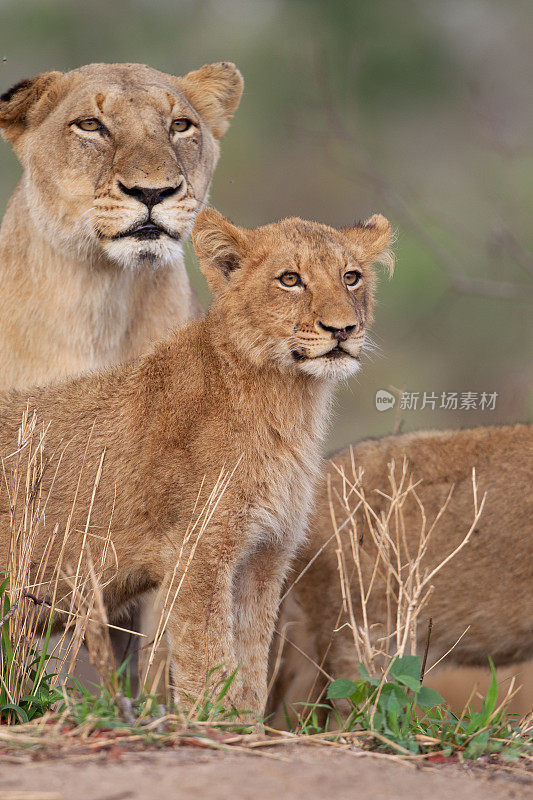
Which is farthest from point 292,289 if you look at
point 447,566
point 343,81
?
point 343,81

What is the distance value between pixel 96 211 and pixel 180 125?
74 centimetres

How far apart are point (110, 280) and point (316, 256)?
143 centimetres

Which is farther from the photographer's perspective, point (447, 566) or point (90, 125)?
point (447, 566)

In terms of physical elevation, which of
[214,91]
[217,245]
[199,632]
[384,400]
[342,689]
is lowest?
[342,689]

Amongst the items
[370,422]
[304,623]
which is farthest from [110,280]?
[370,422]

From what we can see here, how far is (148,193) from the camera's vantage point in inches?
191

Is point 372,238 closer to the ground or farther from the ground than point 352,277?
farther from the ground

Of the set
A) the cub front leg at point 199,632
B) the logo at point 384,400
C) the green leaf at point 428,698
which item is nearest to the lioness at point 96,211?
the cub front leg at point 199,632

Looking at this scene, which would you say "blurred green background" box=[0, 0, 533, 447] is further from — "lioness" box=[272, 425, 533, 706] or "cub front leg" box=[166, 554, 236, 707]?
"cub front leg" box=[166, 554, 236, 707]

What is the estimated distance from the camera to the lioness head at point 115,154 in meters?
4.91

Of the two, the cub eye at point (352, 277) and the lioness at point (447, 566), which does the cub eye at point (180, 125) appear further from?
the lioness at point (447, 566)

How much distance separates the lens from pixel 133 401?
4.52 meters

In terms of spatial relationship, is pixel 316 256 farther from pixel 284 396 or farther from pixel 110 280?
pixel 110 280

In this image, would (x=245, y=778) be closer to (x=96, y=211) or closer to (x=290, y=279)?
(x=290, y=279)
